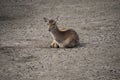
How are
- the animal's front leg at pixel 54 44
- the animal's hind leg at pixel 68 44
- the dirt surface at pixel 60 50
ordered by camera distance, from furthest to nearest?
the animal's front leg at pixel 54 44 < the animal's hind leg at pixel 68 44 < the dirt surface at pixel 60 50

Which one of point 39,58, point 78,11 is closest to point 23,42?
point 39,58

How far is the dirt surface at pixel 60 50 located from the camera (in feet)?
32.7

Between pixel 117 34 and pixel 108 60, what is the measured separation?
282 cm

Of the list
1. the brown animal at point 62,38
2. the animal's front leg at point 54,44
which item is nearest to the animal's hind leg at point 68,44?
the brown animal at point 62,38

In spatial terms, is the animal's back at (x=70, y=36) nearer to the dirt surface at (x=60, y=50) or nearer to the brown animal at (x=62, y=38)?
the brown animal at (x=62, y=38)

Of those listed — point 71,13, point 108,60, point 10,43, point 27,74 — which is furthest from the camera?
point 71,13

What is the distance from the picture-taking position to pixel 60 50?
11.8 m

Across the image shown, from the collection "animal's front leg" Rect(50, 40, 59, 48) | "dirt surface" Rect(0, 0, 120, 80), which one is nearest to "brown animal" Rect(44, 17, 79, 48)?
"animal's front leg" Rect(50, 40, 59, 48)

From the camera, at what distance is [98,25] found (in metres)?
15.1

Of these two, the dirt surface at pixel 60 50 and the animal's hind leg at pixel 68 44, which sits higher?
the animal's hind leg at pixel 68 44

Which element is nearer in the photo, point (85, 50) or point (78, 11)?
point (85, 50)

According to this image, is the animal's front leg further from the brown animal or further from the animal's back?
the animal's back

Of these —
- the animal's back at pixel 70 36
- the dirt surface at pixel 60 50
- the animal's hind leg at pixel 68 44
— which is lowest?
the dirt surface at pixel 60 50

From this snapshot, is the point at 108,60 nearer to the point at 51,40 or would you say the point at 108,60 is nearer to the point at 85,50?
the point at 85,50
